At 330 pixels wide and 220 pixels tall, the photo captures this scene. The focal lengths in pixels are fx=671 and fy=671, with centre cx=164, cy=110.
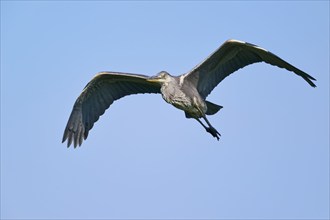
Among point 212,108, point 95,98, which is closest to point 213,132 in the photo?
point 212,108

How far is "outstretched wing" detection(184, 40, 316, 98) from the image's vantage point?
41.6 feet

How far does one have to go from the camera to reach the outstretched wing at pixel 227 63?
12.7 meters

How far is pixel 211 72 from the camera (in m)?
13.6

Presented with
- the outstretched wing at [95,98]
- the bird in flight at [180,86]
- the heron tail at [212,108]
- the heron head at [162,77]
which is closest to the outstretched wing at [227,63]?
the bird in flight at [180,86]

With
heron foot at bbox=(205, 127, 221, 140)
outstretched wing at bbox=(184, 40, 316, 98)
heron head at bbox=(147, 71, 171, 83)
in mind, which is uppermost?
outstretched wing at bbox=(184, 40, 316, 98)

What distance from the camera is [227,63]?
13.5 m

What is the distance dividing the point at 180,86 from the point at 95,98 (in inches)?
98.4

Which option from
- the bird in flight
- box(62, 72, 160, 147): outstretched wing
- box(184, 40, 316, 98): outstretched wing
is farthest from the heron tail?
box(62, 72, 160, 147): outstretched wing

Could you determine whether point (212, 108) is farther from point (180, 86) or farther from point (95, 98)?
point (95, 98)

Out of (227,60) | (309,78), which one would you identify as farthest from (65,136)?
(309,78)

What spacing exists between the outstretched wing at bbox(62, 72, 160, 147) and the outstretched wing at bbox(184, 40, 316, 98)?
1.21 metres

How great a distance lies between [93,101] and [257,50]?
399cm

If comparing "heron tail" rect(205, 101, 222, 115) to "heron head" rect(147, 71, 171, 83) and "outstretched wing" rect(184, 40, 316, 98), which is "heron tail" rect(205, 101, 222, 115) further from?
"heron head" rect(147, 71, 171, 83)

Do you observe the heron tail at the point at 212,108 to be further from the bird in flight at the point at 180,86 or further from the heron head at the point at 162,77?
the heron head at the point at 162,77
